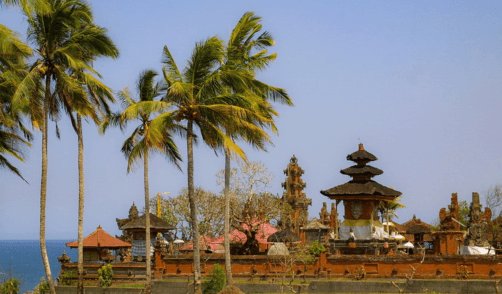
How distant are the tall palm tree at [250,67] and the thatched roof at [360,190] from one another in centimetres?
1030

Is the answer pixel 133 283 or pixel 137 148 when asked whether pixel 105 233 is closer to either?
pixel 133 283

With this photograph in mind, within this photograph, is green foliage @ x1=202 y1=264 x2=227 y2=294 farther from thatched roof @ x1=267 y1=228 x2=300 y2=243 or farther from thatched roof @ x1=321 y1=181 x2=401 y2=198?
thatched roof @ x1=321 y1=181 x2=401 y2=198

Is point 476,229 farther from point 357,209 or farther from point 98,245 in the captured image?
point 98,245

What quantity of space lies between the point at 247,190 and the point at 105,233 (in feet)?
45.6

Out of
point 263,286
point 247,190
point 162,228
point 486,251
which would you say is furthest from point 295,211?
point 263,286

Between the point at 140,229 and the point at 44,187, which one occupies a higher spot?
the point at 44,187

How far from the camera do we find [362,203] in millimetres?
41750

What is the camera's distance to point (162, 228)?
4622 cm

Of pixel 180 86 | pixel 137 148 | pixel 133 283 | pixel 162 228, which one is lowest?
pixel 133 283

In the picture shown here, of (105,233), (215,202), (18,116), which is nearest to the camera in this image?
(18,116)

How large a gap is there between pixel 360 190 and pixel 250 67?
1330cm

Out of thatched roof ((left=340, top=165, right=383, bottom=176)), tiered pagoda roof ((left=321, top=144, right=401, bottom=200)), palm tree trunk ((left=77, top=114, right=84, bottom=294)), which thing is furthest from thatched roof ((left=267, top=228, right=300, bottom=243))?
palm tree trunk ((left=77, top=114, right=84, bottom=294))

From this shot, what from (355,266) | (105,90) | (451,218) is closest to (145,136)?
(105,90)

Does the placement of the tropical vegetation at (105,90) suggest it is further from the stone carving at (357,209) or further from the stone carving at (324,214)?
the stone carving at (324,214)
